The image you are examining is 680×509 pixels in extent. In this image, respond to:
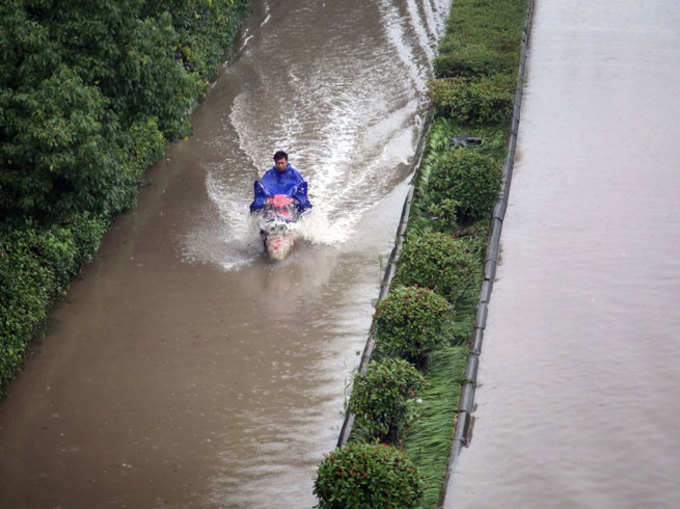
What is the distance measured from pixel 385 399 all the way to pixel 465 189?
469 cm

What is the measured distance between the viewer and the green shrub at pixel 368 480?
680 centimetres

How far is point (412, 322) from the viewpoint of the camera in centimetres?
894

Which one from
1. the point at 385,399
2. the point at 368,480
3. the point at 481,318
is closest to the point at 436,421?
the point at 385,399

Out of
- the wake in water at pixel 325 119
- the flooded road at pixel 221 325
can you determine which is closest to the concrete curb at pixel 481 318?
the flooded road at pixel 221 325

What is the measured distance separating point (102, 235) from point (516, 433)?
24.0 feet

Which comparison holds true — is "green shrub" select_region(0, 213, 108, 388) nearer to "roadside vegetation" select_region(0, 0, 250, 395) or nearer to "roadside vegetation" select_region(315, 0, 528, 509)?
"roadside vegetation" select_region(0, 0, 250, 395)

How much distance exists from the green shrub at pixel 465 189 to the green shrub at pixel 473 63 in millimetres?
Answer: 4882

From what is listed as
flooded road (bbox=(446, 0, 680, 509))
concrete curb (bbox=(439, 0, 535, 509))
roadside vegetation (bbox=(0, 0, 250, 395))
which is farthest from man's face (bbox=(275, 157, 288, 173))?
flooded road (bbox=(446, 0, 680, 509))

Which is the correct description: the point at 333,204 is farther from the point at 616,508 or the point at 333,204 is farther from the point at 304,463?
the point at 616,508

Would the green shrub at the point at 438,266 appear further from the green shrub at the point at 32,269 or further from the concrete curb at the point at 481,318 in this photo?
the green shrub at the point at 32,269

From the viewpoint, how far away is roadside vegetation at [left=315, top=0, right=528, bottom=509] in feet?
23.6

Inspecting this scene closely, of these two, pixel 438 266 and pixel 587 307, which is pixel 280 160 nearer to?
pixel 438 266

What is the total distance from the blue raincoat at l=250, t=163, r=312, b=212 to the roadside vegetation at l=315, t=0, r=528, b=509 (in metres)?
1.79

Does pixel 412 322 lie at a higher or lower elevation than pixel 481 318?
lower
